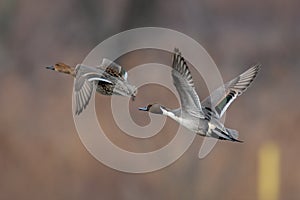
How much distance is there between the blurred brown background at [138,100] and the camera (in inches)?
65.1

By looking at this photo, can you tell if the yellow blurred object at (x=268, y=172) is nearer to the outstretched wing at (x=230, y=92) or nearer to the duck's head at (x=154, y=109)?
the outstretched wing at (x=230, y=92)

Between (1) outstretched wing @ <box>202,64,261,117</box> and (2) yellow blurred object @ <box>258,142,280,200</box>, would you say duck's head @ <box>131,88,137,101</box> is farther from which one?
(2) yellow blurred object @ <box>258,142,280,200</box>

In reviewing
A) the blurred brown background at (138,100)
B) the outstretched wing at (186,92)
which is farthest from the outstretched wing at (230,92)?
the blurred brown background at (138,100)

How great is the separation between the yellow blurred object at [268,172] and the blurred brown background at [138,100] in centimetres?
1

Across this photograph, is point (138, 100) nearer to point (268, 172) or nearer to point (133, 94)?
point (268, 172)

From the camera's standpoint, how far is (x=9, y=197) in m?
1.71

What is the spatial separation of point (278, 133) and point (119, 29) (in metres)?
0.56

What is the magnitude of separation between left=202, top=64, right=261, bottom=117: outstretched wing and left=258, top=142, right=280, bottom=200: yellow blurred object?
3.57 feet

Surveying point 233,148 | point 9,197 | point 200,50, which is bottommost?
point 9,197

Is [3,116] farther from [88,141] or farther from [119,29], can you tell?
[119,29]

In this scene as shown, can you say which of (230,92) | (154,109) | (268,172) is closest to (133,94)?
(154,109)

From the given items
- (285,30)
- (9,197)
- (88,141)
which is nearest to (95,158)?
(88,141)

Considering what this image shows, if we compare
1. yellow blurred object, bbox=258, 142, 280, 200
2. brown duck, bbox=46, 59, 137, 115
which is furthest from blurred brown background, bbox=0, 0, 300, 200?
brown duck, bbox=46, 59, 137, 115

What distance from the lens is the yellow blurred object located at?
165 cm
